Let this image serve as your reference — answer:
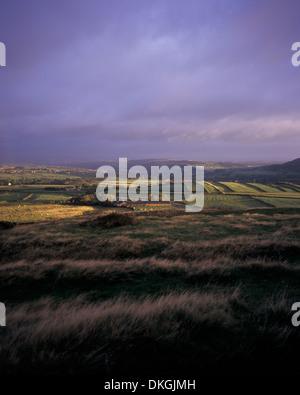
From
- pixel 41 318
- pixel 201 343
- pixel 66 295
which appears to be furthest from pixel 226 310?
pixel 66 295

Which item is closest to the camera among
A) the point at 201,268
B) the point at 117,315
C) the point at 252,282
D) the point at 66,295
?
the point at 117,315

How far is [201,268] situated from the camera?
20.5 ft

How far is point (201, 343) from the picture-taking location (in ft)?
9.71

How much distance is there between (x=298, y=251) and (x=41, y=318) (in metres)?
10.0

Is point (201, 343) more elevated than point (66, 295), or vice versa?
point (201, 343)

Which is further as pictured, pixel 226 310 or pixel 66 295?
pixel 66 295
